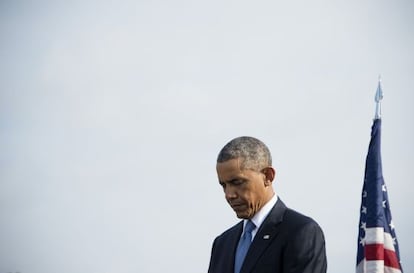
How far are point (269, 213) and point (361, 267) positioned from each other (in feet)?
19.2

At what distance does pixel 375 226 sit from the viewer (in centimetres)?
1080

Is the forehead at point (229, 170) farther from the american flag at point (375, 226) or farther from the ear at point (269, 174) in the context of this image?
the american flag at point (375, 226)

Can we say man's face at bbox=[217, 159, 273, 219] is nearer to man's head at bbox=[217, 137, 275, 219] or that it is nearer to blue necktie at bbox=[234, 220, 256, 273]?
man's head at bbox=[217, 137, 275, 219]

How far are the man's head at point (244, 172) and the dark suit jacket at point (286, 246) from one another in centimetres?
25

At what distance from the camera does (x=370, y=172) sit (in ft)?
37.4

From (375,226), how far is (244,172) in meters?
6.26

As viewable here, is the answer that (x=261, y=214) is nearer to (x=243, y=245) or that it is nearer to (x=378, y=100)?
(x=243, y=245)

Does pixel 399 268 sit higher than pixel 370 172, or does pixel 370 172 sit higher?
pixel 370 172

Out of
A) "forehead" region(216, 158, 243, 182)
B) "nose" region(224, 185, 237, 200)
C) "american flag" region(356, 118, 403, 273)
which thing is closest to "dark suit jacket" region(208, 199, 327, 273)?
"nose" region(224, 185, 237, 200)

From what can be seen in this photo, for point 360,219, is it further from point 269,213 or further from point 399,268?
point 269,213

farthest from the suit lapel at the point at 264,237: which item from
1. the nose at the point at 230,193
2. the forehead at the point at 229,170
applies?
the forehead at the point at 229,170

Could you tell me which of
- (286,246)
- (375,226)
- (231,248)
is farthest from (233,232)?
(375,226)

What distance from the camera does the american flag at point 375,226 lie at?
10516mm

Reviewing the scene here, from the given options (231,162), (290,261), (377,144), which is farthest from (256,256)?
(377,144)
